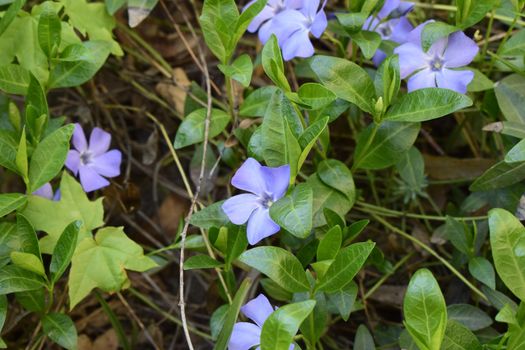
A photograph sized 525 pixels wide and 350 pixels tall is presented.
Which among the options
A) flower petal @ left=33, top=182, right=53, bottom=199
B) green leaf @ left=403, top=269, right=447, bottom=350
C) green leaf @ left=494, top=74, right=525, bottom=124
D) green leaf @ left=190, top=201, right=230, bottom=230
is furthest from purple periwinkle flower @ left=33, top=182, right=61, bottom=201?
green leaf @ left=494, top=74, right=525, bottom=124

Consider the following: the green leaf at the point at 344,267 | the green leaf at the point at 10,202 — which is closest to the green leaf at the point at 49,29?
the green leaf at the point at 10,202

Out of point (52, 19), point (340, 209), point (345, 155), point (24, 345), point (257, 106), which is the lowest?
point (24, 345)

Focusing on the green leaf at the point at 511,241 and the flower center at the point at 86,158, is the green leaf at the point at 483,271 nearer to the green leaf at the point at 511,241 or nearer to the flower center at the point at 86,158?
the green leaf at the point at 511,241

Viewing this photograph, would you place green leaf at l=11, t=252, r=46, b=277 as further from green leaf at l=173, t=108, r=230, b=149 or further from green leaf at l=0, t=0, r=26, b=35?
green leaf at l=0, t=0, r=26, b=35

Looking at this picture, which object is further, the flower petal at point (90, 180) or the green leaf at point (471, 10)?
the flower petal at point (90, 180)

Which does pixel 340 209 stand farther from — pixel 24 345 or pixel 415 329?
pixel 24 345

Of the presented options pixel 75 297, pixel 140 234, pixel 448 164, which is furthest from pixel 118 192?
pixel 448 164
